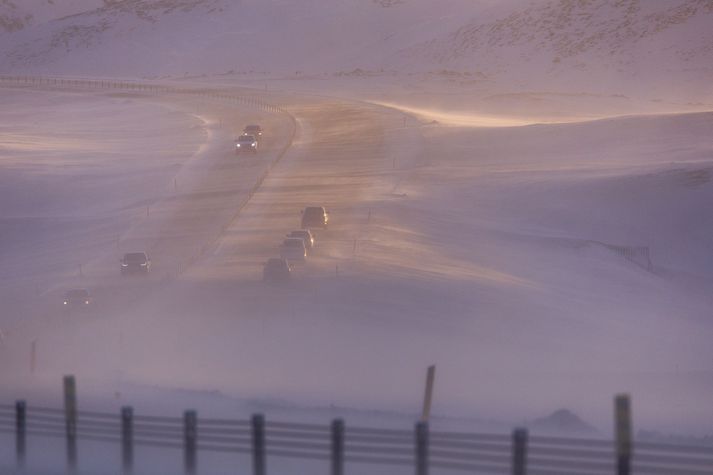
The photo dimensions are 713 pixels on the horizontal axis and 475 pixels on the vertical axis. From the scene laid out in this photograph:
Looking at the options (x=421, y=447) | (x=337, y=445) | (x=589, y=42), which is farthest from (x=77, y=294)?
(x=589, y=42)

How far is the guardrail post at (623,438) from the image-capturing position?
8.38 meters

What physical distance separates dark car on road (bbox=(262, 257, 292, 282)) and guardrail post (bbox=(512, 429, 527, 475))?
18.6 metres

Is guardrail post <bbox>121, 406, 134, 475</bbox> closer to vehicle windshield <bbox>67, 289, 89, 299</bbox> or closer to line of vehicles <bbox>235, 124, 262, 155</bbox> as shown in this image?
vehicle windshield <bbox>67, 289, 89, 299</bbox>

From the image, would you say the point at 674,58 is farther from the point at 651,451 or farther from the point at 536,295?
the point at 651,451

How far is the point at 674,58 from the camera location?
334ft

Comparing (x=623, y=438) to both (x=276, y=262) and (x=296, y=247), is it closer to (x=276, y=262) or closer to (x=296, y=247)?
(x=276, y=262)

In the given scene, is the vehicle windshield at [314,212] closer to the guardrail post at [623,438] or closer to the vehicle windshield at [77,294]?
the vehicle windshield at [77,294]

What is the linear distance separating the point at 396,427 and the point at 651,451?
317 cm

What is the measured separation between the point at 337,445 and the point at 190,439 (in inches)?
51.5

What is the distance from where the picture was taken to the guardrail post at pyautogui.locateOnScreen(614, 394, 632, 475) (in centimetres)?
838

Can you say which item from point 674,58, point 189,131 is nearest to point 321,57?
point 674,58

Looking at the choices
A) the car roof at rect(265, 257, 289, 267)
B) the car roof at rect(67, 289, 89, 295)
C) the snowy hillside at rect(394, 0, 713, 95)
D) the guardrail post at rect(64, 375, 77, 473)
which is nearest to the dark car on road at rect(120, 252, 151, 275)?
the car roof at rect(265, 257, 289, 267)

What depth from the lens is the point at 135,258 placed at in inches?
1152

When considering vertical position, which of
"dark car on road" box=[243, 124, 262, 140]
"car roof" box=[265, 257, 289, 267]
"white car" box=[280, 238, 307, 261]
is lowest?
"car roof" box=[265, 257, 289, 267]
